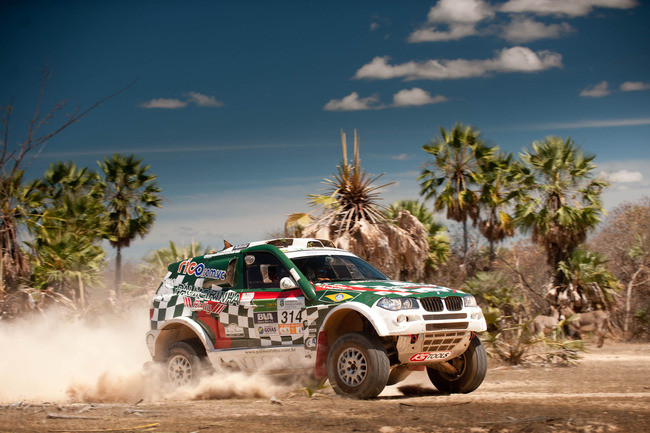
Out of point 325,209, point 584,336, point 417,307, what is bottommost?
point 584,336

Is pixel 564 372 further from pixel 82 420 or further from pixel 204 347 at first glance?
pixel 82 420

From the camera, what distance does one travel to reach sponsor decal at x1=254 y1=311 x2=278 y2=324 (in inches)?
376

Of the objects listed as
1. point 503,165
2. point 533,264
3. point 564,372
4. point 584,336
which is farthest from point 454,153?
point 564,372

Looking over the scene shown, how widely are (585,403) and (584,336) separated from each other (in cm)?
1810

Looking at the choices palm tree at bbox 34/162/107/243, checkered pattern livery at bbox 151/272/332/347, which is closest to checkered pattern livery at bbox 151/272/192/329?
checkered pattern livery at bbox 151/272/332/347

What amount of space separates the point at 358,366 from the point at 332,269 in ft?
5.38

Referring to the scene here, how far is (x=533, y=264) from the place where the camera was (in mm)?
43281

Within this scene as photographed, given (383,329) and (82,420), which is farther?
(383,329)

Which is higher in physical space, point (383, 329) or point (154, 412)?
point (383, 329)

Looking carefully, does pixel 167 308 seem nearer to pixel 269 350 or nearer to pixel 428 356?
pixel 269 350

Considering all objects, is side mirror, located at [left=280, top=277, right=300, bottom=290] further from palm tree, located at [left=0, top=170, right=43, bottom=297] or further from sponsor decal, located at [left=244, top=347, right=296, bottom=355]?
palm tree, located at [left=0, top=170, right=43, bottom=297]

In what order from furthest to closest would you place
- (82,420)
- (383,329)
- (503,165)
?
(503,165), (383,329), (82,420)

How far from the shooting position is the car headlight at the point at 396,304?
8.52 metres

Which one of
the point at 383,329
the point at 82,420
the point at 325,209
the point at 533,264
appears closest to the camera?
the point at 82,420
